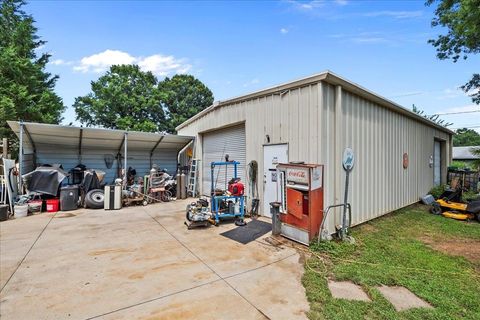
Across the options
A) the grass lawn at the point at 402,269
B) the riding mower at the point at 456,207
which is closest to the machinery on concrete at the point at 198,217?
the grass lawn at the point at 402,269

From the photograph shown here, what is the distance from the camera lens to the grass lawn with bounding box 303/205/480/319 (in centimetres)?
230

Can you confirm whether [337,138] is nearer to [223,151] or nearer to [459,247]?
[459,247]

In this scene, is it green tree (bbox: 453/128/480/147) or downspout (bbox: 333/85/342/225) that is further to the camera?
green tree (bbox: 453/128/480/147)

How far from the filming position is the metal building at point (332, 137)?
460 cm

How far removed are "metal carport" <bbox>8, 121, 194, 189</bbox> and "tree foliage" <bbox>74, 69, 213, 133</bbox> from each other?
987cm

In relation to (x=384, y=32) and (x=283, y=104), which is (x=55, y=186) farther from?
(x=384, y=32)

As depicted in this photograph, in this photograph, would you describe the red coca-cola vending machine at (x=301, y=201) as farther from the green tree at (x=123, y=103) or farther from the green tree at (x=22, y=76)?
the green tree at (x=123, y=103)

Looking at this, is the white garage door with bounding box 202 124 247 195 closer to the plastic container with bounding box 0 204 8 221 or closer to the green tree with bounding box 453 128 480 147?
the plastic container with bounding box 0 204 8 221

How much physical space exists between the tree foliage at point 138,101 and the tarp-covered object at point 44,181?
526 inches

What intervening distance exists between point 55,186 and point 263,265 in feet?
23.8

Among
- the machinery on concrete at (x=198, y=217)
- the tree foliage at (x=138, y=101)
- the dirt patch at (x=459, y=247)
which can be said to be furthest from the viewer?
the tree foliage at (x=138, y=101)

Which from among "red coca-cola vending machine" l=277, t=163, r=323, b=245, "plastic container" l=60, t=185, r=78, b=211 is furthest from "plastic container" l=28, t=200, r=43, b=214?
"red coca-cola vending machine" l=277, t=163, r=323, b=245

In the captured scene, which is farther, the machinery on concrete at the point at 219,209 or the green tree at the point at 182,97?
the green tree at the point at 182,97

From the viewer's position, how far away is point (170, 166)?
11.9 metres
